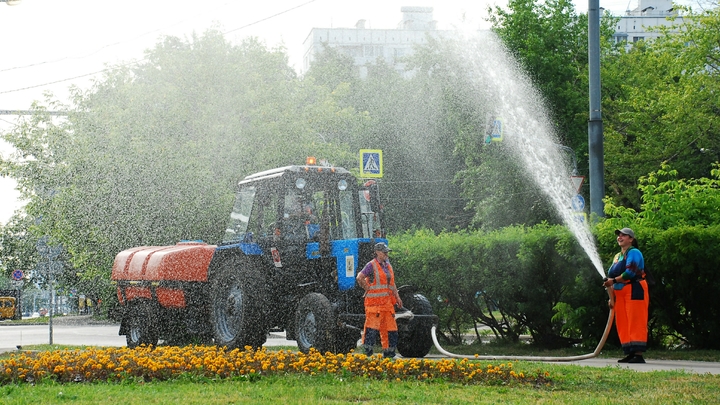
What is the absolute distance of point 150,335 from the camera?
16922 mm

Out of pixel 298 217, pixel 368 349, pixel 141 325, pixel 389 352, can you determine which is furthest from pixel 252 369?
pixel 141 325

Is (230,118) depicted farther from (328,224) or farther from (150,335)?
(328,224)

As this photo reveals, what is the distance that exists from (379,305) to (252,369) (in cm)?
240

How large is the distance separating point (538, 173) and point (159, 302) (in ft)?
60.1

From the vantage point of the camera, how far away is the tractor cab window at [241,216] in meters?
14.3

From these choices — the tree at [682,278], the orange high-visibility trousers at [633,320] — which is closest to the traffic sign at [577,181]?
the tree at [682,278]

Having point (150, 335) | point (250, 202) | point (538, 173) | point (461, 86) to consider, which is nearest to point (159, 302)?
point (150, 335)

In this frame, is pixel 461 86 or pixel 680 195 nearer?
pixel 680 195

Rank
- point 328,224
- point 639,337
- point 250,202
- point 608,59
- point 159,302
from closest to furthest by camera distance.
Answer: point 639,337 < point 328,224 < point 250,202 < point 159,302 < point 608,59

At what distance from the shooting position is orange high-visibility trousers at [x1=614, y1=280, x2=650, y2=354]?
11391 mm

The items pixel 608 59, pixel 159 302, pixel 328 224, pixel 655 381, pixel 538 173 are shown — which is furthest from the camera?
pixel 608 59

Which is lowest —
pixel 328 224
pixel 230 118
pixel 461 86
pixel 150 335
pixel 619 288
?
pixel 150 335

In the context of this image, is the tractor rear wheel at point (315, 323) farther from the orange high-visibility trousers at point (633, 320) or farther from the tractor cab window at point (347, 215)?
the orange high-visibility trousers at point (633, 320)

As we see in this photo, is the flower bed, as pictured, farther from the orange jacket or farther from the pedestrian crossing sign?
the pedestrian crossing sign
